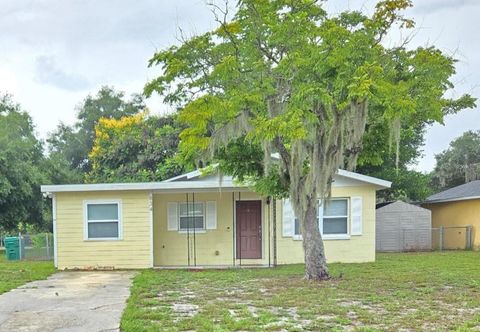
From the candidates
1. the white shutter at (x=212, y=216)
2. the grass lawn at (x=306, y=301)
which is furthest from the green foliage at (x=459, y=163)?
the grass lawn at (x=306, y=301)

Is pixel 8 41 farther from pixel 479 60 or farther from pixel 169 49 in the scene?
pixel 479 60

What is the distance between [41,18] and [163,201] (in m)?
5.71

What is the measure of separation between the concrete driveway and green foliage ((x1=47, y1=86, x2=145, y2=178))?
26177mm

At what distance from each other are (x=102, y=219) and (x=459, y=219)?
44.4 feet

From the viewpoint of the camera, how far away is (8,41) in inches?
522

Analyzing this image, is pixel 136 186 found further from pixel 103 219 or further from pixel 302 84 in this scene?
pixel 302 84

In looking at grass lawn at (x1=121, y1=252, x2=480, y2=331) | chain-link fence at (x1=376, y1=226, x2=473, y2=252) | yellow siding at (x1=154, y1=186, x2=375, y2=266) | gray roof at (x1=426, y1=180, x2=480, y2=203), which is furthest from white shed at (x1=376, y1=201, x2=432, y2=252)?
grass lawn at (x1=121, y1=252, x2=480, y2=331)

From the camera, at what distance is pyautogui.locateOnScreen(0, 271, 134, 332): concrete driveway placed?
531cm

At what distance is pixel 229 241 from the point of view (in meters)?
13.1

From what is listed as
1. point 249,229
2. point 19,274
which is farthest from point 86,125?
point 19,274

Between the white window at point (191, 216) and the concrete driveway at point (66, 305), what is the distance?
3608mm

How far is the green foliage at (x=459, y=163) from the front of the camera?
3366cm

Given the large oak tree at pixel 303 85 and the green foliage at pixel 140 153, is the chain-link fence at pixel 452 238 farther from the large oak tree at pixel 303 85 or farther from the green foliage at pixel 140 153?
the green foliage at pixel 140 153

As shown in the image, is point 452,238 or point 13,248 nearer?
point 13,248
